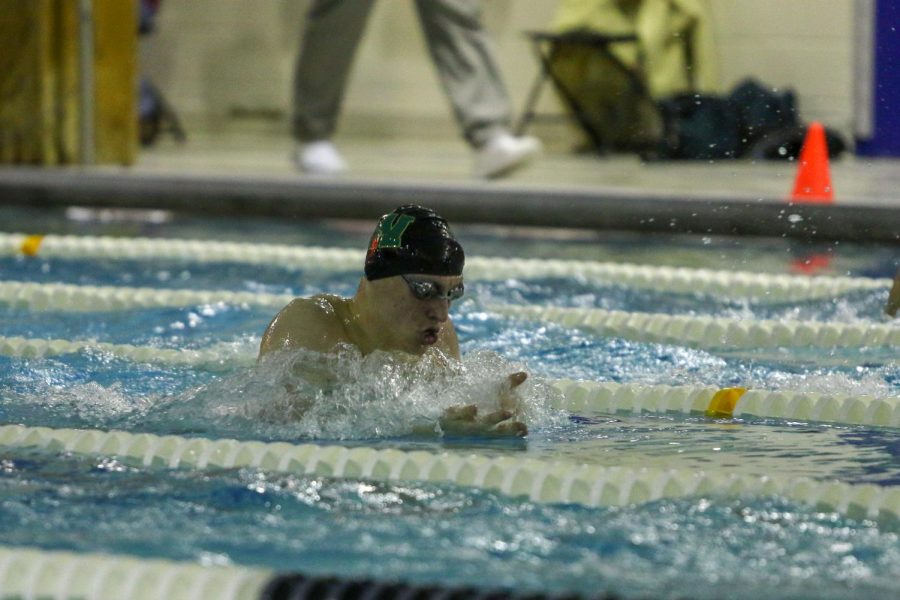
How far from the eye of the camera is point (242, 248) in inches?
219

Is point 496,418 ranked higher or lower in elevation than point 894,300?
higher

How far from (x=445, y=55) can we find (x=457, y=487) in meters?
4.25

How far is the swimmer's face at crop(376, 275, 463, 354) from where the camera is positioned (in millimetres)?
2793

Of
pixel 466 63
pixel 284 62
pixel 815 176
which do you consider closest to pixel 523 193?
pixel 466 63

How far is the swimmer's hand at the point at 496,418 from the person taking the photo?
271cm

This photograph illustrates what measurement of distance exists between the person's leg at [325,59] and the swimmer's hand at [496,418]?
3.93m

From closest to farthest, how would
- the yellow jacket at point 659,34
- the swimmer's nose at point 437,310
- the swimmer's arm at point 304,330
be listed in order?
the swimmer's nose at point 437,310 → the swimmer's arm at point 304,330 → the yellow jacket at point 659,34

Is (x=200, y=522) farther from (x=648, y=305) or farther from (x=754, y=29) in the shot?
(x=754, y=29)

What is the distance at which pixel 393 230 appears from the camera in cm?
286

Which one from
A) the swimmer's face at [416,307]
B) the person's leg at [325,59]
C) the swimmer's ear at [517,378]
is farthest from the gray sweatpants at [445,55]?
the swimmer's ear at [517,378]

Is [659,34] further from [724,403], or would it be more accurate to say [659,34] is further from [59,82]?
[724,403]

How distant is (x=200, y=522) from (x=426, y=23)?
14.7 ft

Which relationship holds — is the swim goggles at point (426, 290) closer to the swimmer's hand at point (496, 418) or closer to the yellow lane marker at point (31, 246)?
the swimmer's hand at point (496, 418)

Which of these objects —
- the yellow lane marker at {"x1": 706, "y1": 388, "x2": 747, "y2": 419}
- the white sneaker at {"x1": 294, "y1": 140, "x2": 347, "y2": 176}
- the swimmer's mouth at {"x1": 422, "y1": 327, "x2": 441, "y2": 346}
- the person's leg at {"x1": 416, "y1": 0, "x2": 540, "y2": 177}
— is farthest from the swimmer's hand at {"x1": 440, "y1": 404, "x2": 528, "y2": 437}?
the white sneaker at {"x1": 294, "y1": 140, "x2": 347, "y2": 176}
